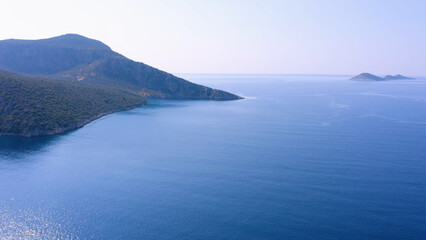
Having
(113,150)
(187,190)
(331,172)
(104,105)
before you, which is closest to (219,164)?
(187,190)

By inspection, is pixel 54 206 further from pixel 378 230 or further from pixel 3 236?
pixel 378 230

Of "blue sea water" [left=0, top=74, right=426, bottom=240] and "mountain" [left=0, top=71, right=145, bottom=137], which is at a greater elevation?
"mountain" [left=0, top=71, right=145, bottom=137]

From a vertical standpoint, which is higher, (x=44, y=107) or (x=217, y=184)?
(x=44, y=107)

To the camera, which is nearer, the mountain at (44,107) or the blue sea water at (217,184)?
the blue sea water at (217,184)

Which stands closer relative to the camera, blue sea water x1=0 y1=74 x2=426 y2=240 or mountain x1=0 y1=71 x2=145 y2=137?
blue sea water x1=0 y1=74 x2=426 y2=240

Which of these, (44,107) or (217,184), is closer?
(217,184)
